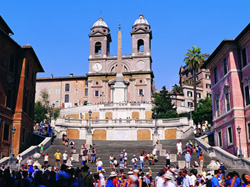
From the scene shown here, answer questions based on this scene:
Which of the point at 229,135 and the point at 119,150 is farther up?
the point at 229,135

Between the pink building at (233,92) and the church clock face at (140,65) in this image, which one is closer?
the pink building at (233,92)

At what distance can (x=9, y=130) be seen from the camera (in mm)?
33344

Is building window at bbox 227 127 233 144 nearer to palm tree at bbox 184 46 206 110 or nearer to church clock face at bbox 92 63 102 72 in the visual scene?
palm tree at bbox 184 46 206 110

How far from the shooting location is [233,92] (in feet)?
105

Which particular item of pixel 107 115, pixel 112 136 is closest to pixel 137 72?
Result: pixel 107 115

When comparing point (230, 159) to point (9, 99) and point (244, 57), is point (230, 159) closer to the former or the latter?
point (244, 57)

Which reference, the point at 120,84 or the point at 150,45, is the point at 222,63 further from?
the point at 150,45

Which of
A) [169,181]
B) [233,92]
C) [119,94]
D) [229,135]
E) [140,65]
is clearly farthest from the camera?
[140,65]

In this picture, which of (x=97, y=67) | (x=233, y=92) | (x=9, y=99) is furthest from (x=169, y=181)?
(x=97, y=67)

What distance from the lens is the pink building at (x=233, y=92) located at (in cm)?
3073

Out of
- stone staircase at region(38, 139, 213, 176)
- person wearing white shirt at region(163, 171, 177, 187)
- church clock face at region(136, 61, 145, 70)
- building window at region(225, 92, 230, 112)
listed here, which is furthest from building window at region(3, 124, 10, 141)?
church clock face at region(136, 61, 145, 70)

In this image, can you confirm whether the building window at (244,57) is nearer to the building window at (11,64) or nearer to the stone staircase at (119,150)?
the stone staircase at (119,150)

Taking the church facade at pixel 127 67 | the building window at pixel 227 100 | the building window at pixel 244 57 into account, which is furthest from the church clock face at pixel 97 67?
the building window at pixel 244 57

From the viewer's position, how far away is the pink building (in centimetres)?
3073
